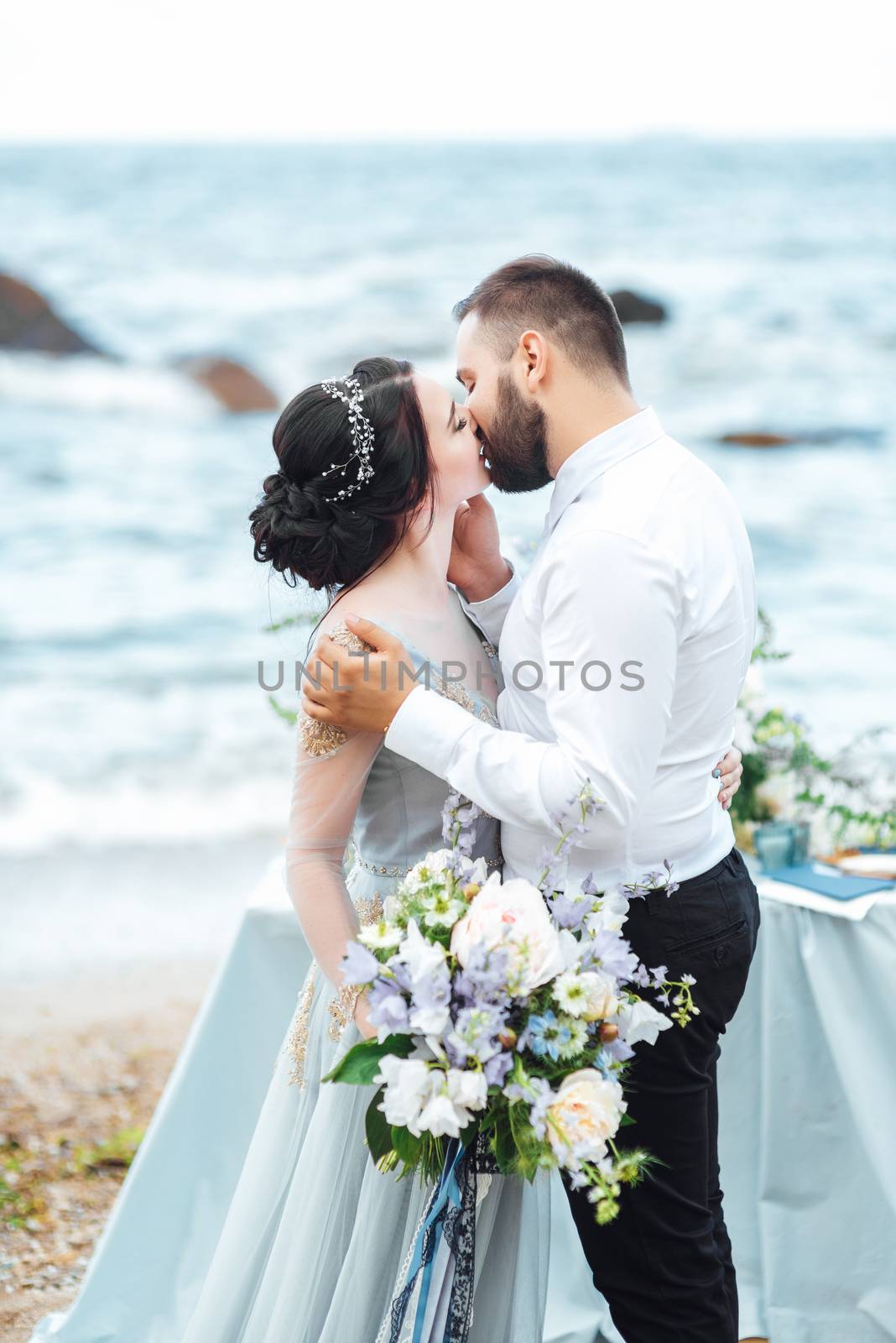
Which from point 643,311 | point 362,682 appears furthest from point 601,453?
point 643,311

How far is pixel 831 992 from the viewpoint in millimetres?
2381

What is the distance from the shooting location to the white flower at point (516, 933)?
4.38 ft

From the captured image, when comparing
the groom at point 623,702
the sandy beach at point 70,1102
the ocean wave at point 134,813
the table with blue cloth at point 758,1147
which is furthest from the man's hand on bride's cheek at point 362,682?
the ocean wave at point 134,813

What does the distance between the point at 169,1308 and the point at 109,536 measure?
8.93m

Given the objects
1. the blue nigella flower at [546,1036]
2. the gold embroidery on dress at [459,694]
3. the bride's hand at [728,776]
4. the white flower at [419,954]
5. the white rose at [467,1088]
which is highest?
the bride's hand at [728,776]

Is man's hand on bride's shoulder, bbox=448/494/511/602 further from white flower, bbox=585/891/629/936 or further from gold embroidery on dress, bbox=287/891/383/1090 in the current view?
white flower, bbox=585/891/629/936

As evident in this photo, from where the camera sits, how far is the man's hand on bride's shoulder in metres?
2.14

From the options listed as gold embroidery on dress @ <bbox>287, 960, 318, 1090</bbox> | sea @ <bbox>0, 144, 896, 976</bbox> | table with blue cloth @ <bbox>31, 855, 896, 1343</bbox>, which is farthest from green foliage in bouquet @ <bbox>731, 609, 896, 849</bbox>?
sea @ <bbox>0, 144, 896, 976</bbox>

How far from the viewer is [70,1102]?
355 cm

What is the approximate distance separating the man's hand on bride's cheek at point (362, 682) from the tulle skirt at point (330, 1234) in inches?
19.4

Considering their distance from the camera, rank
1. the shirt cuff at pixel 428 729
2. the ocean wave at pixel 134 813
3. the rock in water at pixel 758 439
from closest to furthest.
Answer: the shirt cuff at pixel 428 729, the ocean wave at pixel 134 813, the rock in water at pixel 758 439

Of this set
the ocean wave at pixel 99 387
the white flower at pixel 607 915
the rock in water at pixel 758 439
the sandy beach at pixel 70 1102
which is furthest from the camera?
the ocean wave at pixel 99 387

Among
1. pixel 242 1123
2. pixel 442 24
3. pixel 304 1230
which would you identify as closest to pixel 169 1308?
pixel 242 1123

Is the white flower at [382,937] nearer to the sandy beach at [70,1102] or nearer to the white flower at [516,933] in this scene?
the white flower at [516,933]
